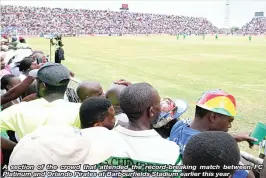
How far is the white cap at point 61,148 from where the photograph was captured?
6.84 feet

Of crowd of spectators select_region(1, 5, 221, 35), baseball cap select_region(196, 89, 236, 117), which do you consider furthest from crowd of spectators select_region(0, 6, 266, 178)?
crowd of spectators select_region(1, 5, 221, 35)

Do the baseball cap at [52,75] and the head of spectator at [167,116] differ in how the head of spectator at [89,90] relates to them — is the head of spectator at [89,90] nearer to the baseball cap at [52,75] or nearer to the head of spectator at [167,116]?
the baseball cap at [52,75]

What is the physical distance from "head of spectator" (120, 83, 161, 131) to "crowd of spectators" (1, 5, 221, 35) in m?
66.1

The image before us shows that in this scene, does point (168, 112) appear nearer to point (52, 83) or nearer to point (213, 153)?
point (52, 83)

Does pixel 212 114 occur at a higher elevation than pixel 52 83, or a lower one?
lower

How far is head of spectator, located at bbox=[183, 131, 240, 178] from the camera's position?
75.7 inches

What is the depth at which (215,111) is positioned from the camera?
309 centimetres

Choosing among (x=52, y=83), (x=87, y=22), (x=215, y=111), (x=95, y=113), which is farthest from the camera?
(x=87, y=22)

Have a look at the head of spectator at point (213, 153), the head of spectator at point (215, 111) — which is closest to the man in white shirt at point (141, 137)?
the head of spectator at point (213, 153)

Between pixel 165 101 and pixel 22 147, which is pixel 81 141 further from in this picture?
pixel 165 101

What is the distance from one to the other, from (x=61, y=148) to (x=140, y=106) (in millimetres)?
862

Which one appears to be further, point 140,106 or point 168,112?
point 168,112

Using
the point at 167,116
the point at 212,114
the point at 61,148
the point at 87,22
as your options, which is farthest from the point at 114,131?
the point at 87,22

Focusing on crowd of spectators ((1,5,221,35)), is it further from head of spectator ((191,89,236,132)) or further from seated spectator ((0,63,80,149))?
head of spectator ((191,89,236,132))
